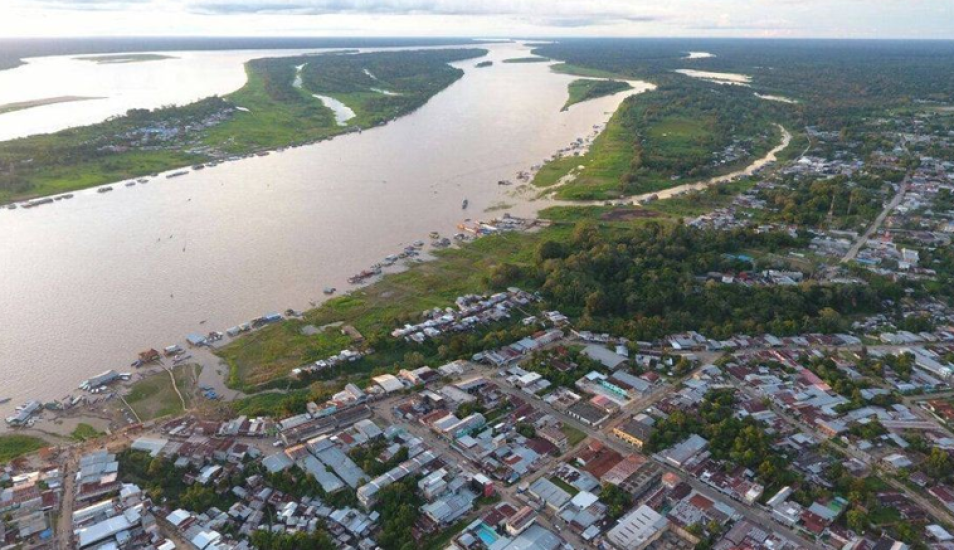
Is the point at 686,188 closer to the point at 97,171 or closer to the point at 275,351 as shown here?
the point at 275,351

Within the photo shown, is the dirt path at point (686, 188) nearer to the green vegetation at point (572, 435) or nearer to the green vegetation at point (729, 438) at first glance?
the green vegetation at point (729, 438)

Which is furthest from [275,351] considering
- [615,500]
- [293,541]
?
[615,500]

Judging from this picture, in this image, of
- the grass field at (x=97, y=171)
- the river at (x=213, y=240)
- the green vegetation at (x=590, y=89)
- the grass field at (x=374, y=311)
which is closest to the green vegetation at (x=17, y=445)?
the river at (x=213, y=240)

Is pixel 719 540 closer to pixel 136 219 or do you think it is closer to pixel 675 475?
pixel 675 475

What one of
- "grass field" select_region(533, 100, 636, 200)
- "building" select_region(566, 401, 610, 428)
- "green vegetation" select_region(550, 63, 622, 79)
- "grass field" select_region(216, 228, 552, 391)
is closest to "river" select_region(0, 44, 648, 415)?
"grass field" select_region(216, 228, 552, 391)

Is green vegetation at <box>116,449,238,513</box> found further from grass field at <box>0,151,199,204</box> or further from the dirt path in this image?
grass field at <box>0,151,199,204</box>
